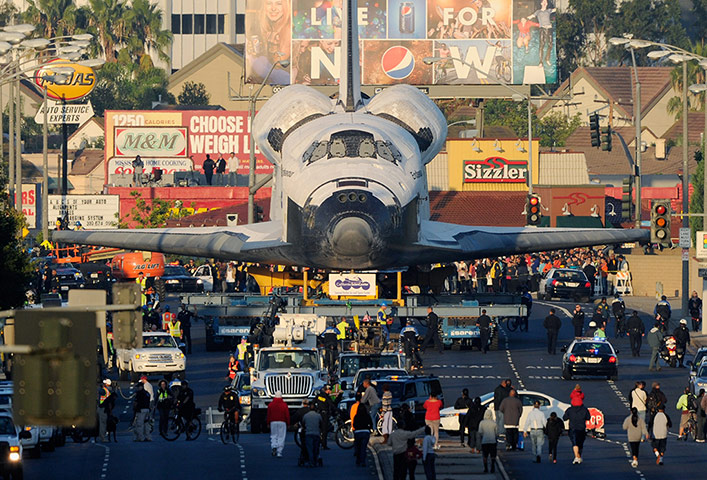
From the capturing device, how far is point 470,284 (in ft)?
208

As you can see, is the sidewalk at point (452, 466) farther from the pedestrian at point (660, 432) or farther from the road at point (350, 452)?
the pedestrian at point (660, 432)

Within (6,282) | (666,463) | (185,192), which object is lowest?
(666,463)

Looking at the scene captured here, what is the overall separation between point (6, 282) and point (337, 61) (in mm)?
66989

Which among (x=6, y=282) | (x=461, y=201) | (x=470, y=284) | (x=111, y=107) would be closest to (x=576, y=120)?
(x=111, y=107)

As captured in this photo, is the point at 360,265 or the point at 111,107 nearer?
the point at 360,265

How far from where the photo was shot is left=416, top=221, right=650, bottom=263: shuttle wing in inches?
1809

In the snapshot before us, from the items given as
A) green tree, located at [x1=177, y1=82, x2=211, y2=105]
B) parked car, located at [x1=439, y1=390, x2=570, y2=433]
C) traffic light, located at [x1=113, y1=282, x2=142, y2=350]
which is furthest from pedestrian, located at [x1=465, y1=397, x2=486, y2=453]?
green tree, located at [x1=177, y1=82, x2=211, y2=105]

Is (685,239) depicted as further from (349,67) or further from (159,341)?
(159,341)

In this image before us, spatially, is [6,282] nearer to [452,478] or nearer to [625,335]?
[452,478]

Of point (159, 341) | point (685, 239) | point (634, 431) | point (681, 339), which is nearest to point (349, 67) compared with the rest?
point (159, 341)

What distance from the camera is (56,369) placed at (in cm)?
1244

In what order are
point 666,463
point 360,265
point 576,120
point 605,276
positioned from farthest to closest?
point 576,120, point 605,276, point 360,265, point 666,463

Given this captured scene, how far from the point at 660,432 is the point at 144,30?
5143 inches

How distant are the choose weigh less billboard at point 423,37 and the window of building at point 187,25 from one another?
72.5m
